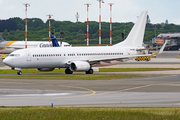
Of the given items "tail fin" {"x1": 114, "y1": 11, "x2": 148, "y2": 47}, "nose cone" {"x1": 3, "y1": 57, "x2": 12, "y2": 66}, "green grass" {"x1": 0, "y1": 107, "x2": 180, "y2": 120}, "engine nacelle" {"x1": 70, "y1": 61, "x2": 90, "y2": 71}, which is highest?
"tail fin" {"x1": 114, "y1": 11, "x2": 148, "y2": 47}

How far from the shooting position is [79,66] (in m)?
50.2

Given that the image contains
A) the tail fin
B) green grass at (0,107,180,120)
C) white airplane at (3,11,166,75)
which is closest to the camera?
green grass at (0,107,180,120)

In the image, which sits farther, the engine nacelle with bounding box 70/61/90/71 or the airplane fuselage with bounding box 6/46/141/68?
the engine nacelle with bounding box 70/61/90/71

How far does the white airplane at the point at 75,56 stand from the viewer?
48.7 meters

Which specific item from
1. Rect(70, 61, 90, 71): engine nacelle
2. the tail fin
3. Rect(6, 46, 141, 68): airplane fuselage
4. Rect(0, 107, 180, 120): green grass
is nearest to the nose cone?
Rect(6, 46, 141, 68): airplane fuselage

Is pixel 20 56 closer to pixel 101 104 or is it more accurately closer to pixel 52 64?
pixel 52 64

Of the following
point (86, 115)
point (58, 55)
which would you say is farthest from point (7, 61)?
point (86, 115)

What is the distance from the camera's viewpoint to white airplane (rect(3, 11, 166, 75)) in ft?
160

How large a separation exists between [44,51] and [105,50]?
1067cm

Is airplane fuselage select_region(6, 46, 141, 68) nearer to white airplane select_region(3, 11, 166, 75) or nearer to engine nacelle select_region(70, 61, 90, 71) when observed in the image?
white airplane select_region(3, 11, 166, 75)

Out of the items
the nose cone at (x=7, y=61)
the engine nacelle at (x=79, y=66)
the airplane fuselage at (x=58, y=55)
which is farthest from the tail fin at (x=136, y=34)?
the nose cone at (x=7, y=61)

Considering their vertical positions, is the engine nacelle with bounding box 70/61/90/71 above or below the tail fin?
below

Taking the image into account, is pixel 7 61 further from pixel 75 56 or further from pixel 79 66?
pixel 75 56

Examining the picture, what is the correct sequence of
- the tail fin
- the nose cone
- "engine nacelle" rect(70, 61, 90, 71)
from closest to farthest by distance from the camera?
the nose cone, "engine nacelle" rect(70, 61, 90, 71), the tail fin
